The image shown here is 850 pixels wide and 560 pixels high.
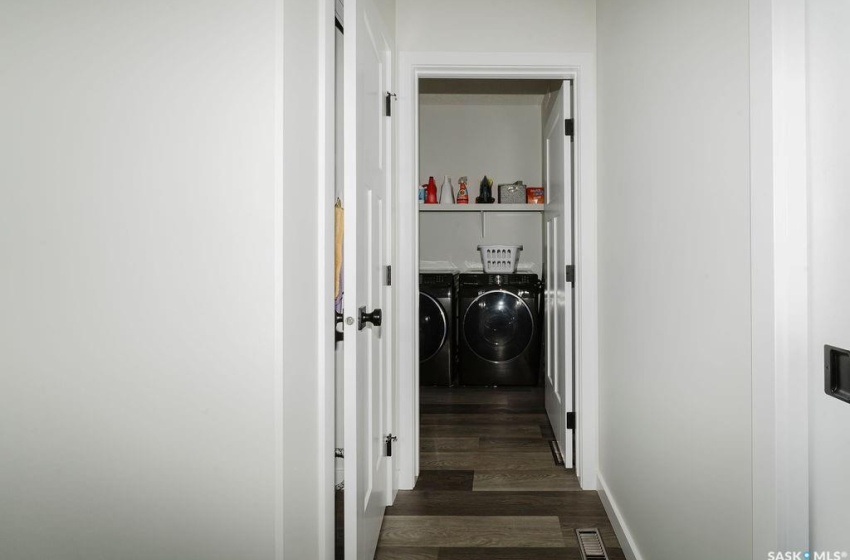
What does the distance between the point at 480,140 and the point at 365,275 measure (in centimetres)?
320

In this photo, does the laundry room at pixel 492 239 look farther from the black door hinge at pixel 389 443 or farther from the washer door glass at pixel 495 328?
the black door hinge at pixel 389 443

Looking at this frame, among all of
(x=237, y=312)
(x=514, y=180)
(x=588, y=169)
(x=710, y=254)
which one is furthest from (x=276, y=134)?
(x=514, y=180)

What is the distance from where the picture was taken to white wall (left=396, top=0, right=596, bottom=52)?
83.0 inches

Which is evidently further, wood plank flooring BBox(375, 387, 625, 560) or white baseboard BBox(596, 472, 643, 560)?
wood plank flooring BBox(375, 387, 625, 560)

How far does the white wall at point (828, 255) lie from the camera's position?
720mm

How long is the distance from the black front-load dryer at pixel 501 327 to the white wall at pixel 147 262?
2.89m

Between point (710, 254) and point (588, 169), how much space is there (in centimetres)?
115

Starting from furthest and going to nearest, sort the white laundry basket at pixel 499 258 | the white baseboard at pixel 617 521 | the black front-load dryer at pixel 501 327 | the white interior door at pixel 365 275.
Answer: the white laundry basket at pixel 499 258 < the black front-load dryer at pixel 501 327 < the white baseboard at pixel 617 521 < the white interior door at pixel 365 275

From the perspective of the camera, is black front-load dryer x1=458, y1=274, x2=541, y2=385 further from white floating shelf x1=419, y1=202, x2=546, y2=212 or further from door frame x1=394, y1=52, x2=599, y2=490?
door frame x1=394, y1=52, x2=599, y2=490

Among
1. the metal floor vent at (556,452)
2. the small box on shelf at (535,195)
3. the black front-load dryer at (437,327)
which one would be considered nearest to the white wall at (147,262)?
the metal floor vent at (556,452)

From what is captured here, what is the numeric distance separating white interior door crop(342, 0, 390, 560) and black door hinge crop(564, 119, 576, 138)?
0.92 metres

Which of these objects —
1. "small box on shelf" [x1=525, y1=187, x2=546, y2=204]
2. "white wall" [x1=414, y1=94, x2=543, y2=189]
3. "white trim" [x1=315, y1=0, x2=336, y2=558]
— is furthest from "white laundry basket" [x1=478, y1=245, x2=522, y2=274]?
"white trim" [x1=315, y1=0, x2=336, y2=558]

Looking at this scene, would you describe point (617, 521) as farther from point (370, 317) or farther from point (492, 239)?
point (492, 239)

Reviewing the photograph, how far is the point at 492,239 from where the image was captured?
14.0 ft
